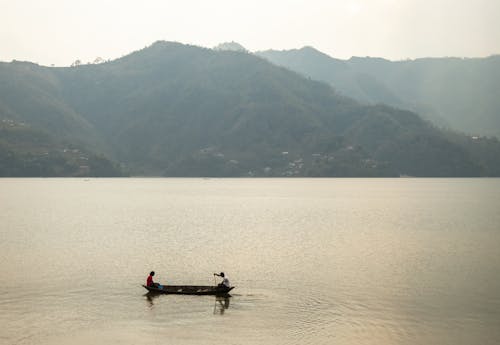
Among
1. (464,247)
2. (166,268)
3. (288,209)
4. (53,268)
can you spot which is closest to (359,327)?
(166,268)

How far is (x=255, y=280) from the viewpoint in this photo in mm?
66688

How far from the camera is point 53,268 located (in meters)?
72.6

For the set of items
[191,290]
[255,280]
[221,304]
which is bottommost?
[221,304]

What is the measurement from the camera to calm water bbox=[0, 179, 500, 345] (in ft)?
154

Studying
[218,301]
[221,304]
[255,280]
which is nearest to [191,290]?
[218,301]

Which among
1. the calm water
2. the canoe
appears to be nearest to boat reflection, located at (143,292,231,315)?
the calm water

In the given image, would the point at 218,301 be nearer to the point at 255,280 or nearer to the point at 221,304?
the point at 221,304

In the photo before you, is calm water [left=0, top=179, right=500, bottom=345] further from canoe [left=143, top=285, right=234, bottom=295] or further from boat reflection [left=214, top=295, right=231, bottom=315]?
canoe [left=143, top=285, right=234, bottom=295]

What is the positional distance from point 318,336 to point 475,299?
67.8 ft

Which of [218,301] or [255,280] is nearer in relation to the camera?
[218,301]

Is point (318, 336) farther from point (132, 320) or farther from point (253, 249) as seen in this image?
point (253, 249)

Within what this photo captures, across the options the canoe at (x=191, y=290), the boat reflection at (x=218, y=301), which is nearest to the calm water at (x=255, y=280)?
the boat reflection at (x=218, y=301)

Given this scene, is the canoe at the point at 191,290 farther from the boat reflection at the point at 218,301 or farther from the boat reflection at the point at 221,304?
the boat reflection at the point at 221,304

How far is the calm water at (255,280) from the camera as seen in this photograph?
46875 mm
